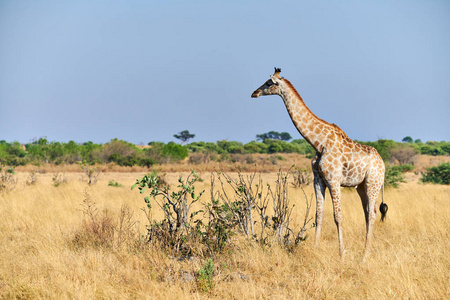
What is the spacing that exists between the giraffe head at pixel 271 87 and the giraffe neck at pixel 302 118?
0.09m

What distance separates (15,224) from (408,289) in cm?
830

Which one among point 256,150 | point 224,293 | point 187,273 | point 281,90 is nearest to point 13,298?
point 187,273

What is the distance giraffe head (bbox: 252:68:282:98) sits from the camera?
20.9 ft

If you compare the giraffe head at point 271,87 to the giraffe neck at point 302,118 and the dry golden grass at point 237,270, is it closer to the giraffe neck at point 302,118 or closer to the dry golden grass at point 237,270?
the giraffe neck at point 302,118

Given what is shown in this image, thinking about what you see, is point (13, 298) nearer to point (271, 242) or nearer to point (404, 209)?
point (271, 242)

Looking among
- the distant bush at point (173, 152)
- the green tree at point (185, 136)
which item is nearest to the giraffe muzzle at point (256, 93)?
the distant bush at point (173, 152)

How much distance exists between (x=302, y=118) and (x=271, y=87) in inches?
27.6

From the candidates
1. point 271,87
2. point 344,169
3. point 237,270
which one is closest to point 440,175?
point 344,169

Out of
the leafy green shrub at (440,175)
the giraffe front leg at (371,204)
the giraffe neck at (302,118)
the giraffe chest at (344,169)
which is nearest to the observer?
the giraffe chest at (344,169)

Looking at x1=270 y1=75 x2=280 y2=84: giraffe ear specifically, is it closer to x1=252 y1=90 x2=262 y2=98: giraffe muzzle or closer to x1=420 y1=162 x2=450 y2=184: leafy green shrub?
x1=252 y1=90 x2=262 y2=98: giraffe muzzle

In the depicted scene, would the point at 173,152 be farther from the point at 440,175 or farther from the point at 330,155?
the point at 330,155

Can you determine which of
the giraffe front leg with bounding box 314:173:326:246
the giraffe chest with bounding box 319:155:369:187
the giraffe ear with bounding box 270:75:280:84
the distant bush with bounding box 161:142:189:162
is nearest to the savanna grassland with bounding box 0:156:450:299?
the giraffe front leg with bounding box 314:173:326:246

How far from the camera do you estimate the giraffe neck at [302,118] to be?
20.9 feet

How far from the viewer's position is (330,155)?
6270mm
